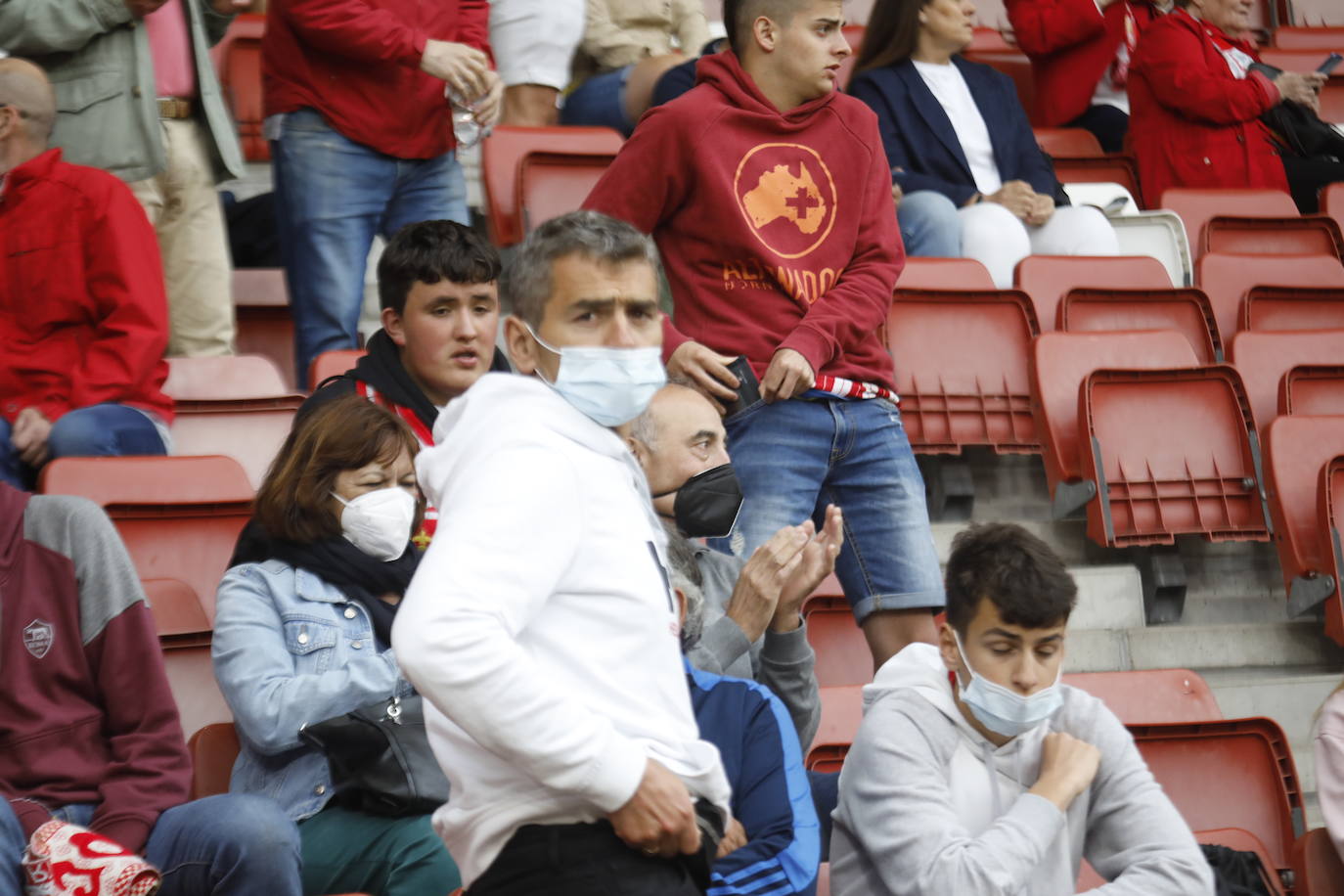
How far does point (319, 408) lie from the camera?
2.83 metres

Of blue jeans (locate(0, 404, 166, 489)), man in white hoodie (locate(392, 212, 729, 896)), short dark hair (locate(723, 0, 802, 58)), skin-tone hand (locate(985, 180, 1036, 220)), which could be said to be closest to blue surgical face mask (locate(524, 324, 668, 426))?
man in white hoodie (locate(392, 212, 729, 896))

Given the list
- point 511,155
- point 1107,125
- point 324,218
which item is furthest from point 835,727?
point 1107,125

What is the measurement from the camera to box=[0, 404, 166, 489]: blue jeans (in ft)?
11.1

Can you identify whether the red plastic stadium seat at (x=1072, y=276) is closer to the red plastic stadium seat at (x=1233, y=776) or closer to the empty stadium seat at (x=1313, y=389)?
the empty stadium seat at (x=1313, y=389)

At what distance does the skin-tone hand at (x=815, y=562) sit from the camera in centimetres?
242

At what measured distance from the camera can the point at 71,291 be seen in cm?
360

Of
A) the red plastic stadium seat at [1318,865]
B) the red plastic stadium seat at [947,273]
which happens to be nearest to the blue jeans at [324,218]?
the red plastic stadium seat at [947,273]

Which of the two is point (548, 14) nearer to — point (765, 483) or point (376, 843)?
point (765, 483)

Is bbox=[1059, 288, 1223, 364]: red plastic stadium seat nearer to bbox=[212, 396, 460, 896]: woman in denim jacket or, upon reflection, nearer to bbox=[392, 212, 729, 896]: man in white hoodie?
bbox=[212, 396, 460, 896]: woman in denim jacket

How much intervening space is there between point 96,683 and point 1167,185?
4.70m

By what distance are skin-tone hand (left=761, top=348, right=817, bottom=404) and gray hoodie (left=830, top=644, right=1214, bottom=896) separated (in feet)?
1.58

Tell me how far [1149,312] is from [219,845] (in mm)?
3374

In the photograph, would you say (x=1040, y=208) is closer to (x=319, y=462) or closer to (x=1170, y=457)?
(x=1170, y=457)

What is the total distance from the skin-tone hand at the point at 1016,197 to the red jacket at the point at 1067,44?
5.17ft
